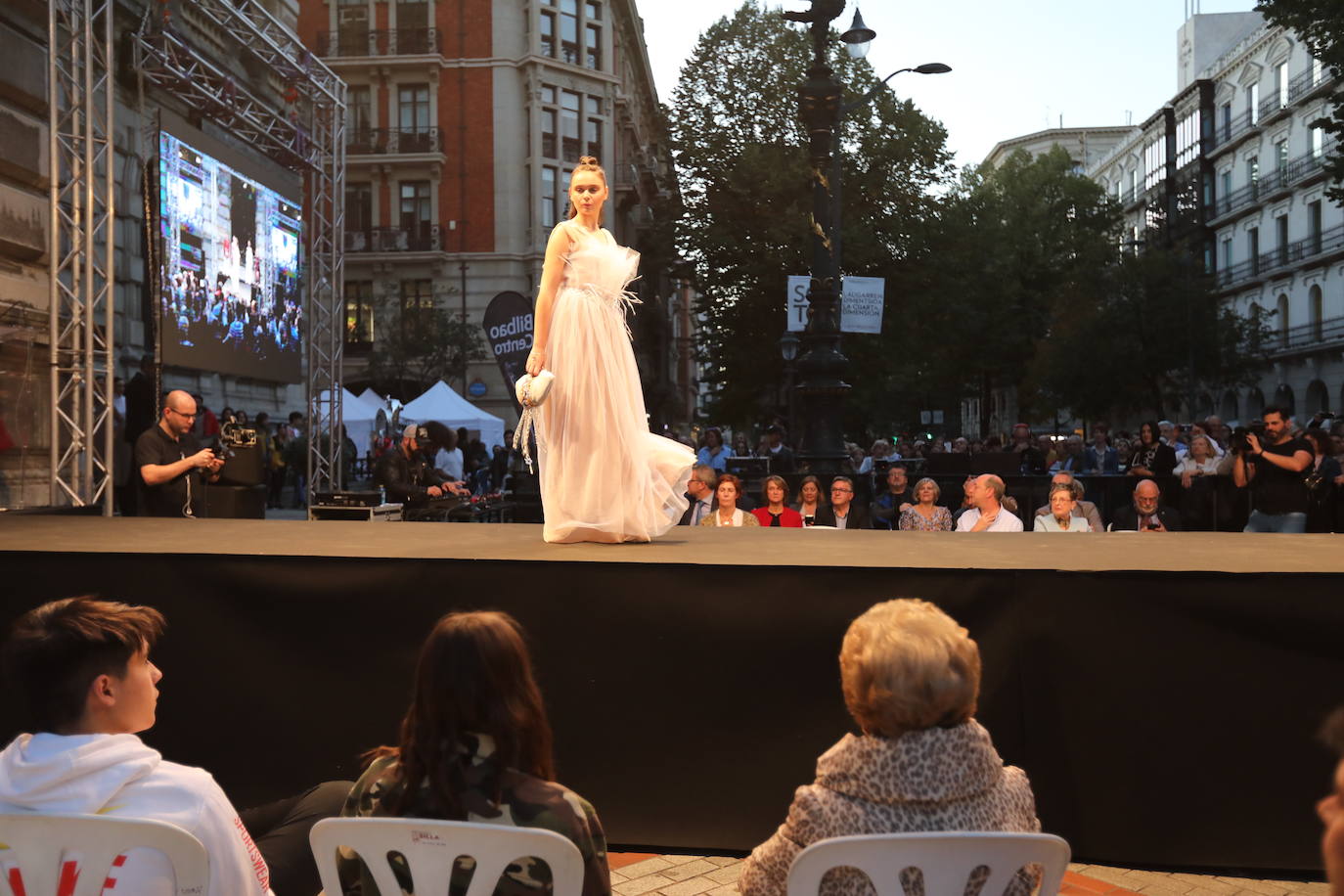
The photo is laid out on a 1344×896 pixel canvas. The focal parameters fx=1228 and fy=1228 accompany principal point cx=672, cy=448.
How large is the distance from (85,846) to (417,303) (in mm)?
37344

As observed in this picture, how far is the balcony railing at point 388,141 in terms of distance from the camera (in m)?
39.2

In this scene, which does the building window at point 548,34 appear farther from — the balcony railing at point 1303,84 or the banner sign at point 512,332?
the banner sign at point 512,332

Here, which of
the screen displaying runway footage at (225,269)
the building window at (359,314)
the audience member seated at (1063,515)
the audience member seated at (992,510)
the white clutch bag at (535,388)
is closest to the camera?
the white clutch bag at (535,388)

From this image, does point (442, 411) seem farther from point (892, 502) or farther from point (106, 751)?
point (106, 751)

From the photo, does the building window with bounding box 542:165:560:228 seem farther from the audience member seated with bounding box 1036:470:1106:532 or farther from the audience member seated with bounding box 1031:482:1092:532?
the audience member seated with bounding box 1031:482:1092:532

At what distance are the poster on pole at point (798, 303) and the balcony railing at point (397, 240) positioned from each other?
26.1 meters

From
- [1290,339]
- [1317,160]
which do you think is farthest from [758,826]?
[1290,339]

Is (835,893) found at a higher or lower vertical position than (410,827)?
lower

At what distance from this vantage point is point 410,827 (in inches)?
90.4

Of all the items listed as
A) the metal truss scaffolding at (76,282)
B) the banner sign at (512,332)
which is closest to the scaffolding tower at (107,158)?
the metal truss scaffolding at (76,282)

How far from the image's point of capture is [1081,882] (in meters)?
4.44

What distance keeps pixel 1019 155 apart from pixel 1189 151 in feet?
28.8

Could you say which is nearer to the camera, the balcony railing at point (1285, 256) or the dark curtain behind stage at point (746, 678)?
the dark curtain behind stage at point (746, 678)

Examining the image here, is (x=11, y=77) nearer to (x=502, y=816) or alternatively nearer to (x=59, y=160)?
(x=59, y=160)
